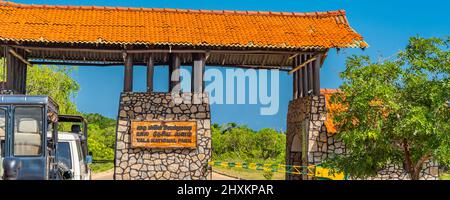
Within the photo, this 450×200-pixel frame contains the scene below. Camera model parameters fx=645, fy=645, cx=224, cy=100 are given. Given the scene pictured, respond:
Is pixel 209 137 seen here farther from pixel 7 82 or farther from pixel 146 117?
pixel 7 82

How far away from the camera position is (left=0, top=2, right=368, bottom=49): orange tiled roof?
1781 centimetres

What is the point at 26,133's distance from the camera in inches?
369

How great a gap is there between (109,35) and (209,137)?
3.99 m

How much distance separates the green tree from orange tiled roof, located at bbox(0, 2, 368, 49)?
5354 millimetres

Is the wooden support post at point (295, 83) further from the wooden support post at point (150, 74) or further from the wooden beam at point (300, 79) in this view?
the wooden support post at point (150, 74)

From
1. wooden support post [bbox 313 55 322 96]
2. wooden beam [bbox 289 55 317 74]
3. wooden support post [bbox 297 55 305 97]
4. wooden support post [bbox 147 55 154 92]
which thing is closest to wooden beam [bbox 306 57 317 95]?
wooden beam [bbox 289 55 317 74]

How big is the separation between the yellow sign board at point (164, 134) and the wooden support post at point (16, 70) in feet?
13.2

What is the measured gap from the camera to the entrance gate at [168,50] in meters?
17.8

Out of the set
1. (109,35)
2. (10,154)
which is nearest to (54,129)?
(10,154)

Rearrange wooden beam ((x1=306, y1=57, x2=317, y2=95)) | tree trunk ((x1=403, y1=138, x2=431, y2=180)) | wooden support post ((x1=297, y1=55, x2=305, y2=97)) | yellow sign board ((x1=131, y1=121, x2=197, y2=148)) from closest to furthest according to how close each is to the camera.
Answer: tree trunk ((x1=403, y1=138, x2=431, y2=180)) < yellow sign board ((x1=131, y1=121, x2=197, y2=148)) < wooden beam ((x1=306, y1=57, x2=317, y2=95)) < wooden support post ((x1=297, y1=55, x2=305, y2=97))

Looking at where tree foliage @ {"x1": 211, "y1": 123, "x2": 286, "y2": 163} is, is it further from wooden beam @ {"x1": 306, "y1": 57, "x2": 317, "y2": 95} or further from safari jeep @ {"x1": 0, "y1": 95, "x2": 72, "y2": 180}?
safari jeep @ {"x1": 0, "y1": 95, "x2": 72, "y2": 180}

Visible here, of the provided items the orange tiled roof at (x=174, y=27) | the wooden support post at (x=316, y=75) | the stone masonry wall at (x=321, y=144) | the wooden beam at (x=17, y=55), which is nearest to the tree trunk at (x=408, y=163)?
the stone masonry wall at (x=321, y=144)

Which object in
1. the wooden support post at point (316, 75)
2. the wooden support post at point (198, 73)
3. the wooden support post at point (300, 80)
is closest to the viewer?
the wooden support post at point (198, 73)

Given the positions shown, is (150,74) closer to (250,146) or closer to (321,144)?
(321,144)
